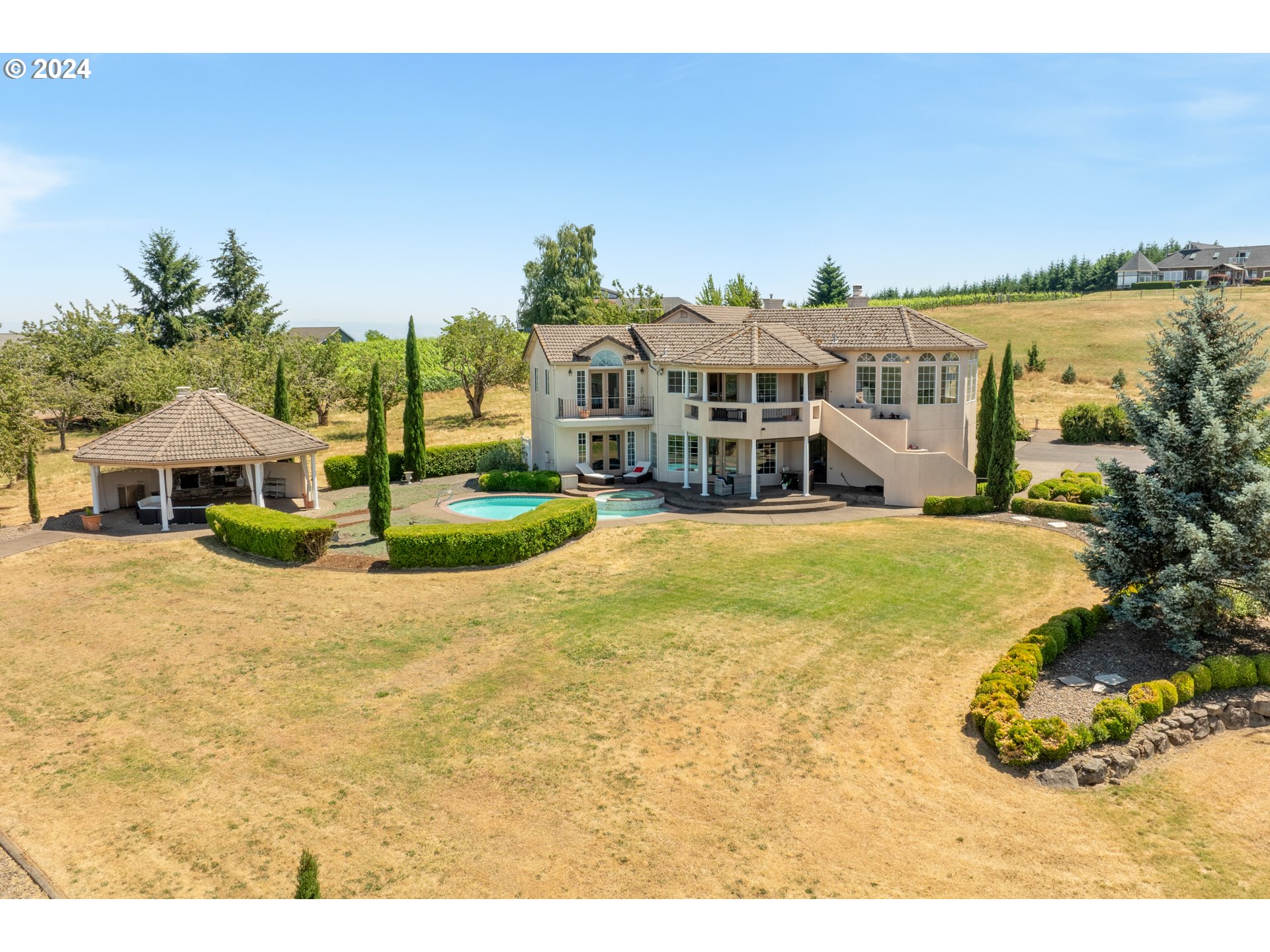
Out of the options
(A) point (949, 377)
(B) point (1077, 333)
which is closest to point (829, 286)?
(B) point (1077, 333)

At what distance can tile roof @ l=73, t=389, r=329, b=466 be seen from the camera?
3256 cm

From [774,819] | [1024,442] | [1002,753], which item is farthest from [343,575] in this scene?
[1024,442]

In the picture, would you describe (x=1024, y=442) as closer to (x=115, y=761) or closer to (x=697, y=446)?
(x=697, y=446)

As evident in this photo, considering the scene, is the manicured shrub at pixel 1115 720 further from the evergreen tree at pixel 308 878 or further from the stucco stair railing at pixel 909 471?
the stucco stair railing at pixel 909 471

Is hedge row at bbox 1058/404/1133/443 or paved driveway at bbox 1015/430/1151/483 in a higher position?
hedge row at bbox 1058/404/1133/443

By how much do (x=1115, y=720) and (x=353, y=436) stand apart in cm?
4862

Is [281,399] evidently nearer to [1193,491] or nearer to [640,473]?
[640,473]

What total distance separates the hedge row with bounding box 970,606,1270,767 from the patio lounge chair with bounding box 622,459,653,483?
22.4 metres

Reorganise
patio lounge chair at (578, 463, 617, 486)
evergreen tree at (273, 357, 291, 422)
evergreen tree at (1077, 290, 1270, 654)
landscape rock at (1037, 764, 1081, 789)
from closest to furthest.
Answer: landscape rock at (1037, 764, 1081, 789) < evergreen tree at (1077, 290, 1270, 654) < patio lounge chair at (578, 463, 617, 486) < evergreen tree at (273, 357, 291, 422)

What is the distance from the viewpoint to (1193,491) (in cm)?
2089

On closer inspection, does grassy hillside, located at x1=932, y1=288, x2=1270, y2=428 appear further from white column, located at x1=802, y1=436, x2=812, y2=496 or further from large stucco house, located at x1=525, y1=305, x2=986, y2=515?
white column, located at x1=802, y1=436, x2=812, y2=496

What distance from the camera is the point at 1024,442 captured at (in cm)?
5294

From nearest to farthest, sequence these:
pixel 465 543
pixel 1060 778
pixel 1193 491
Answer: pixel 1060 778 → pixel 1193 491 → pixel 465 543

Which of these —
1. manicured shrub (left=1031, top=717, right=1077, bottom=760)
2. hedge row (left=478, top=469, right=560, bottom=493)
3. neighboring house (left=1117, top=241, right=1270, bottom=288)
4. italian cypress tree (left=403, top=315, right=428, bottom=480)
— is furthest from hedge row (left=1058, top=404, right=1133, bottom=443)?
neighboring house (left=1117, top=241, right=1270, bottom=288)
